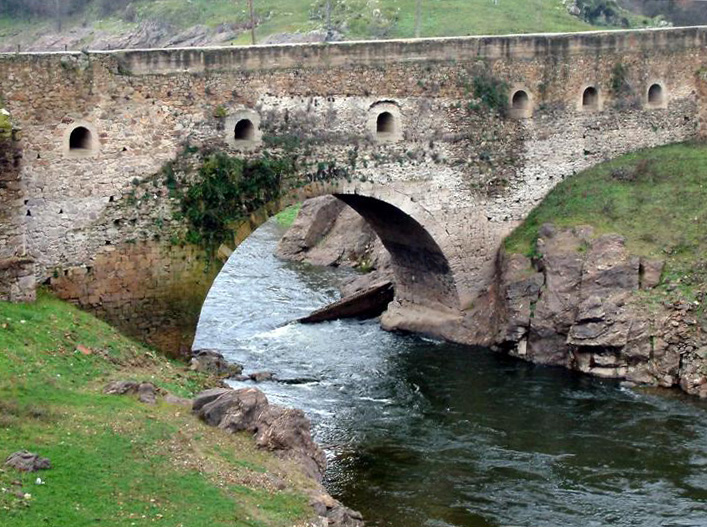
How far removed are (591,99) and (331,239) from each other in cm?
1439

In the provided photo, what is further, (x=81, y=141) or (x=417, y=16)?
(x=417, y=16)

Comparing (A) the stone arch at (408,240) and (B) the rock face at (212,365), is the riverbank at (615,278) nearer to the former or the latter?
(A) the stone arch at (408,240)

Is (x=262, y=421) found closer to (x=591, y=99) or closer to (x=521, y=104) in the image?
(x=521, y=104)

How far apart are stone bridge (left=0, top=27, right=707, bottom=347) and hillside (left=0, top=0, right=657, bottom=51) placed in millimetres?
22383

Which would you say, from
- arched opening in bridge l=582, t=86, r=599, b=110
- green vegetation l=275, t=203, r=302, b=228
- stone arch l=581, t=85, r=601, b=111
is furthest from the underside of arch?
green vegetation l=275, t=203, r=302, b=228

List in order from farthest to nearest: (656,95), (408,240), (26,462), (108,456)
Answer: (656,95) → (408,240) → (108,456) → (26,462)

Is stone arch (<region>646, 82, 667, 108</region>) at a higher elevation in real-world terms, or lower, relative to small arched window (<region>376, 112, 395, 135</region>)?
higher

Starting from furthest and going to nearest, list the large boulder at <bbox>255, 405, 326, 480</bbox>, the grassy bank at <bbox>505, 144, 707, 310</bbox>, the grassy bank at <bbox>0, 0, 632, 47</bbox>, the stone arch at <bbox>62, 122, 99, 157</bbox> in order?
the grassy bank at <bbox>0, 0, 632, 47</bbox> < the grassy bank at <bbox>505, 144, 707, 310</bbox> < the stone arch at <bbox>62, 122, 99, 157</bbox> < the large boulder at <bbox>255, 405, 326, 480</bbox>

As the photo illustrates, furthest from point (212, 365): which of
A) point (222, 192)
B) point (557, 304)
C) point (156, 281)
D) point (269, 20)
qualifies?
point (269, 20)

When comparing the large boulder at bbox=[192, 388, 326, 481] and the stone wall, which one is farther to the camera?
the stone wall

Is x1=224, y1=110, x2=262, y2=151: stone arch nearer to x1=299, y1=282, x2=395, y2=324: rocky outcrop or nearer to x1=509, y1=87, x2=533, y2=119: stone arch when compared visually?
x1=299, y1=282, x2=395, y2=324: rocky outcrop

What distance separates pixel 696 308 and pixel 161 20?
54.3 metres

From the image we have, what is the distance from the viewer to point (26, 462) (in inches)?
738

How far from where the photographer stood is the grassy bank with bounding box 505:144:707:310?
105 ft
